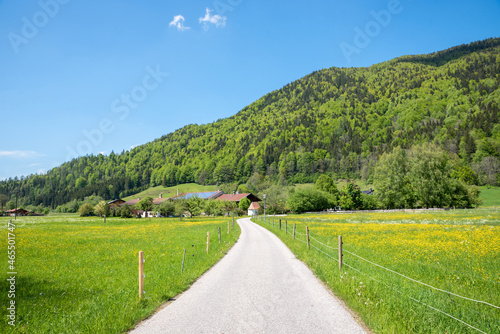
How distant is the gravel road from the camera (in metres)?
5.97

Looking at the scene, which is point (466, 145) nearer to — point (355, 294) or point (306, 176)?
point (306, 176)

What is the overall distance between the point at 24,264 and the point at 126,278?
7.99 metres

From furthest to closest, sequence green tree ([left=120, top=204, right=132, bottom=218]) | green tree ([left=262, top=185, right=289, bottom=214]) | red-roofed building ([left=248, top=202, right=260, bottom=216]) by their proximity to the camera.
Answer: red-roofed building ([left=248, top=202, right=260, bottom=216]) → green tree ([left=262, top=185, right=289, bottom=214]) → green tree ([left=120, top=204, right=132, bottom=218])

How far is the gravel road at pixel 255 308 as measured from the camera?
5.97 metres

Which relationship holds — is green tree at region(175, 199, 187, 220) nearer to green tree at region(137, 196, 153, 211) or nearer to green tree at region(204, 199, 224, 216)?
green tree at region(137, 196, 153, 211)

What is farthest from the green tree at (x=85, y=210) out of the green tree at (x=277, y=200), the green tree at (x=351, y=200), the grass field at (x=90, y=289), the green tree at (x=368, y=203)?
the green tree at (x=368, y=203)

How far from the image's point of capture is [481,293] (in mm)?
7969

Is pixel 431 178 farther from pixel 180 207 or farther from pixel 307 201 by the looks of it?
pixel 180 207

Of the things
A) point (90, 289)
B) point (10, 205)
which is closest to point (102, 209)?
point (10, 205)

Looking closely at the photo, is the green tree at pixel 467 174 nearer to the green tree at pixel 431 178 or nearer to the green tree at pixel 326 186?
the green tree at pixel 431 178

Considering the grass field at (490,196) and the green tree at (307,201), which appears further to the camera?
the green tree at (307,201)

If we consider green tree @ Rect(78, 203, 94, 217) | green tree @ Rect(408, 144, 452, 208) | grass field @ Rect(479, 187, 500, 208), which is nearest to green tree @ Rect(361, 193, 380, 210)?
green tree @ Rect(408, 144, 452, 208)

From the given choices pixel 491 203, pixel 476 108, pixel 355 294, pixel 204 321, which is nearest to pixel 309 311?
pixel 355 294

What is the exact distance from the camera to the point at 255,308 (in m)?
7.29
